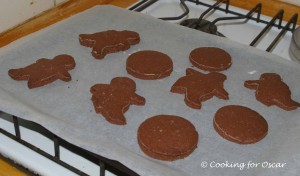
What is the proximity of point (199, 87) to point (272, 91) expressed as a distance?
144mm

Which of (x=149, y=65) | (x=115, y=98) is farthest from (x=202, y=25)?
(x=115, y=98)

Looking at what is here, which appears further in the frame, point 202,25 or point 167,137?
point 202,25

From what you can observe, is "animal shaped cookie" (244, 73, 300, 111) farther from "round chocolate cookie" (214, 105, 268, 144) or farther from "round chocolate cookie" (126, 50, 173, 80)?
"round chocolate cookie" (126, 50, 173, 80)

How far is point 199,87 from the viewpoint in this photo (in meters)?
0.86

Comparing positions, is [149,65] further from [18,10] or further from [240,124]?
[18,10]

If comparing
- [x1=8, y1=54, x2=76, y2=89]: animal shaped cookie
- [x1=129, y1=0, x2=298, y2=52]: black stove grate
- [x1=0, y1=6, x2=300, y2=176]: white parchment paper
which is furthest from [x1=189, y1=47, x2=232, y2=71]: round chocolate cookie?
[x1=8, y1=54, x2=76, y2=89]: animal shaped cookie

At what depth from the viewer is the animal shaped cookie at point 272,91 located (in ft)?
2.73

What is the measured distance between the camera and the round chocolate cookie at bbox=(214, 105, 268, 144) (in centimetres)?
75

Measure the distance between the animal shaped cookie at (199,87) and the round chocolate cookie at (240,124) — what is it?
0.05 meters

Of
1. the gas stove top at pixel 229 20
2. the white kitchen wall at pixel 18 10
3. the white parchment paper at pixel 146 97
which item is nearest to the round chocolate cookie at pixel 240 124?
the white parchment paper at pixel 146 97

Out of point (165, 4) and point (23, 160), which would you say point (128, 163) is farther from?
point (165, 4)

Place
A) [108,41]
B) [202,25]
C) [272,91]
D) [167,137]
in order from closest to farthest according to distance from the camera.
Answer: [167,137], [272,91], [108,41], [202,25]

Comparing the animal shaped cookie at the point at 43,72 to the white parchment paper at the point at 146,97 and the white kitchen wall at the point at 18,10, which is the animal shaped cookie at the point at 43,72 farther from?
the white kitchen wall at the point at 18,10

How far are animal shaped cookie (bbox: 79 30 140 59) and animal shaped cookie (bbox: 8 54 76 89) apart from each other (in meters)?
0.08
